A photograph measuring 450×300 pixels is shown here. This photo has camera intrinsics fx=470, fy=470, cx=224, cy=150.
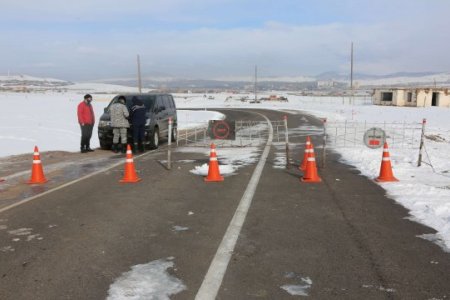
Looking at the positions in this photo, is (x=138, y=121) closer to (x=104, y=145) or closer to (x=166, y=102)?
(x=104, y=145)

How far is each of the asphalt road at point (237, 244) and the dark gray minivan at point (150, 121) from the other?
6.32 meters

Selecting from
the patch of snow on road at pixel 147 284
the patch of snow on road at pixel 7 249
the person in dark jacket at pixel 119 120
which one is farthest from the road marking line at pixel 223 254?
the person in dark jacket at pixel 119 120

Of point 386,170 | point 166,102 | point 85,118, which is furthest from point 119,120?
point 386,170

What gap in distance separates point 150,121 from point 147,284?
11.6 m

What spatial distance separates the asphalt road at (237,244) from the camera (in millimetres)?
4398

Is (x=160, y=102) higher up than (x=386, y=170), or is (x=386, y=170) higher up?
(x=160, y=102)

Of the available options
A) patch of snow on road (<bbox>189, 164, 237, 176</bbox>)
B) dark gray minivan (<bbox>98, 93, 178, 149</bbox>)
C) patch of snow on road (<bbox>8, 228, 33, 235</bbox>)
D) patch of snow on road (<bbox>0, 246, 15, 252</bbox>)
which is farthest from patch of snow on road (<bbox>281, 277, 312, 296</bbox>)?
dark gray minivan (<bbox>98, 93, 178, 149</bbox>)

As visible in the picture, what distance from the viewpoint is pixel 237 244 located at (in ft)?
18.4

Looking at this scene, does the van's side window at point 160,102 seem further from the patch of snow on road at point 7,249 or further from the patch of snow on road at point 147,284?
the patch of snow on road at point 147,284

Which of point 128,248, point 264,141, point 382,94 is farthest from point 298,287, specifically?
point 382,94

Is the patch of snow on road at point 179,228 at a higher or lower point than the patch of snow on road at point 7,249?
lower

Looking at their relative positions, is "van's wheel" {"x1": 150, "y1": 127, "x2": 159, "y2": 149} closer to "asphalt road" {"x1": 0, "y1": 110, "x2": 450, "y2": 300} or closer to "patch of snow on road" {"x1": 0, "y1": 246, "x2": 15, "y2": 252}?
"asphalt road" {"x1": 0, "y1": 110, "x2": 450, "y2": 300}

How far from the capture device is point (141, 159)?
1352cm

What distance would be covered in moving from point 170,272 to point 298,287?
128 cm
